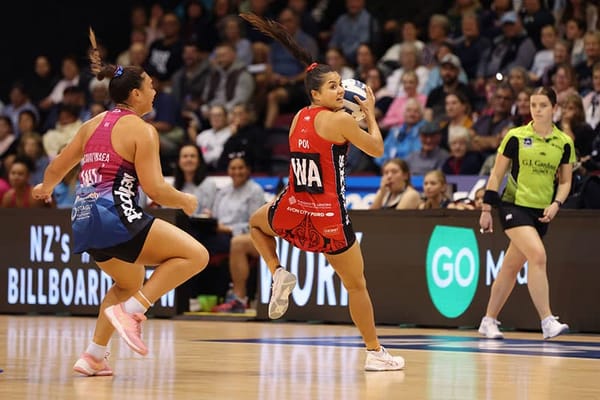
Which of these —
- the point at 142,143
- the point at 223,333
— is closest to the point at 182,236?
the point at 142,143

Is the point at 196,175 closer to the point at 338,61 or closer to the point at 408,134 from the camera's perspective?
the point at 408,134

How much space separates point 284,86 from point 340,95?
10.1 metres

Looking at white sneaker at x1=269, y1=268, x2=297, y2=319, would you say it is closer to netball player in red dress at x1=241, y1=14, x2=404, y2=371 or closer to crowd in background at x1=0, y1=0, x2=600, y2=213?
netball player in red dress at x1=241, y1=14, x2=404, y2=371

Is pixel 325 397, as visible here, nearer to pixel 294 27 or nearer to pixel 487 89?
pixel 487 89

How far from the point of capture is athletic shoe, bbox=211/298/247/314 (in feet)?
46.6

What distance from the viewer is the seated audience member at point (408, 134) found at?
1572 cm

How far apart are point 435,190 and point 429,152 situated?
6.18 feet

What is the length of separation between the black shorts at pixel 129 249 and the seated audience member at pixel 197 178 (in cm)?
760

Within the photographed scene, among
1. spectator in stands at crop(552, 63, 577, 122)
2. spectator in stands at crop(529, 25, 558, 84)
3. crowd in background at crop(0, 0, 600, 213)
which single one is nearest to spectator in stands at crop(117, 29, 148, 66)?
crowd in background at crop(0, 0, 600, 213)

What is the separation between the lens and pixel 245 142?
53.8 ft

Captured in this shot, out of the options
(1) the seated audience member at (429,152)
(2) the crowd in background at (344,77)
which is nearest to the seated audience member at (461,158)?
(2) the crowd in background at (344,77)

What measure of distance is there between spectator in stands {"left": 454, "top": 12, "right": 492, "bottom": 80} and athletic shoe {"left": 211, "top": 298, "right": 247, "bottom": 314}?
4.68 metres

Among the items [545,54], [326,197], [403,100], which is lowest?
[326,197]

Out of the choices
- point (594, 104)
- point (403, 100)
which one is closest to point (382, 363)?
point (594, 104)
